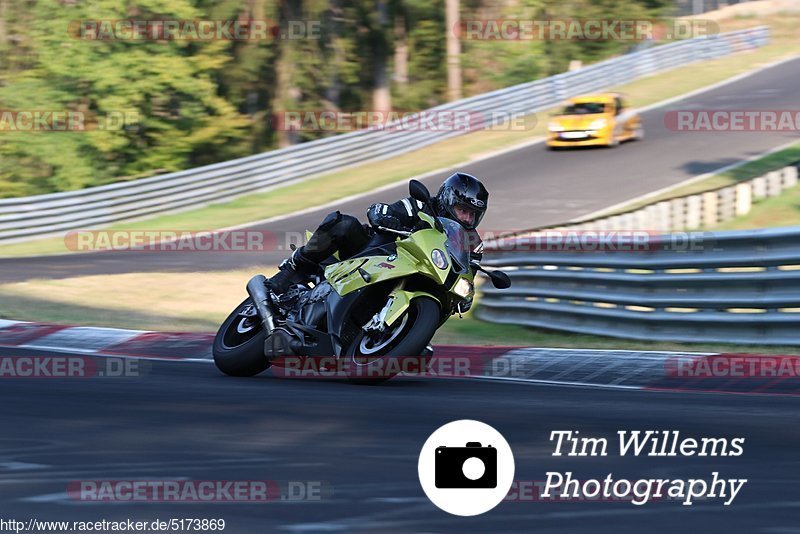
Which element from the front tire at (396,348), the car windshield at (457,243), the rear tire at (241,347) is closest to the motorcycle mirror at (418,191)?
the car windshield at (457,243)

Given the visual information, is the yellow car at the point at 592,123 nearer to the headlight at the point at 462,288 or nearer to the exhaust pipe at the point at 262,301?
the exhaust pipe at the point at 262,301

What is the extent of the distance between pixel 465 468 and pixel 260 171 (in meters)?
23.0

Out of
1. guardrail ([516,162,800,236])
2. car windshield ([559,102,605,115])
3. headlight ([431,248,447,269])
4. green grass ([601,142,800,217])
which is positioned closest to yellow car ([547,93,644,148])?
car windshield ([559,102,605,115])

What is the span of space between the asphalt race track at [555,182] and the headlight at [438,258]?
11.0 meters

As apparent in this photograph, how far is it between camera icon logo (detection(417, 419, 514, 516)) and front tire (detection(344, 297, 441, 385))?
8.45ft

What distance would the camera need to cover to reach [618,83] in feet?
119

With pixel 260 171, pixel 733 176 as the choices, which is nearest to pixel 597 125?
pixel 733 176

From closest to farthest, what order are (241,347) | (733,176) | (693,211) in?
(241,347) < (693,211) < (733,176)

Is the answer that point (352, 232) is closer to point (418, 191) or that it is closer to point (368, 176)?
point (418, 191)

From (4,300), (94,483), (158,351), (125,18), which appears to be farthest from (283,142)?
(94,483)

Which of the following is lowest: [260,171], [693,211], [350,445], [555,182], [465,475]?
[555,182]

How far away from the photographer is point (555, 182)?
25.6 metres

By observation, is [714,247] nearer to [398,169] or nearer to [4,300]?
[4,300]

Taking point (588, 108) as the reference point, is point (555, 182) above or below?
below
